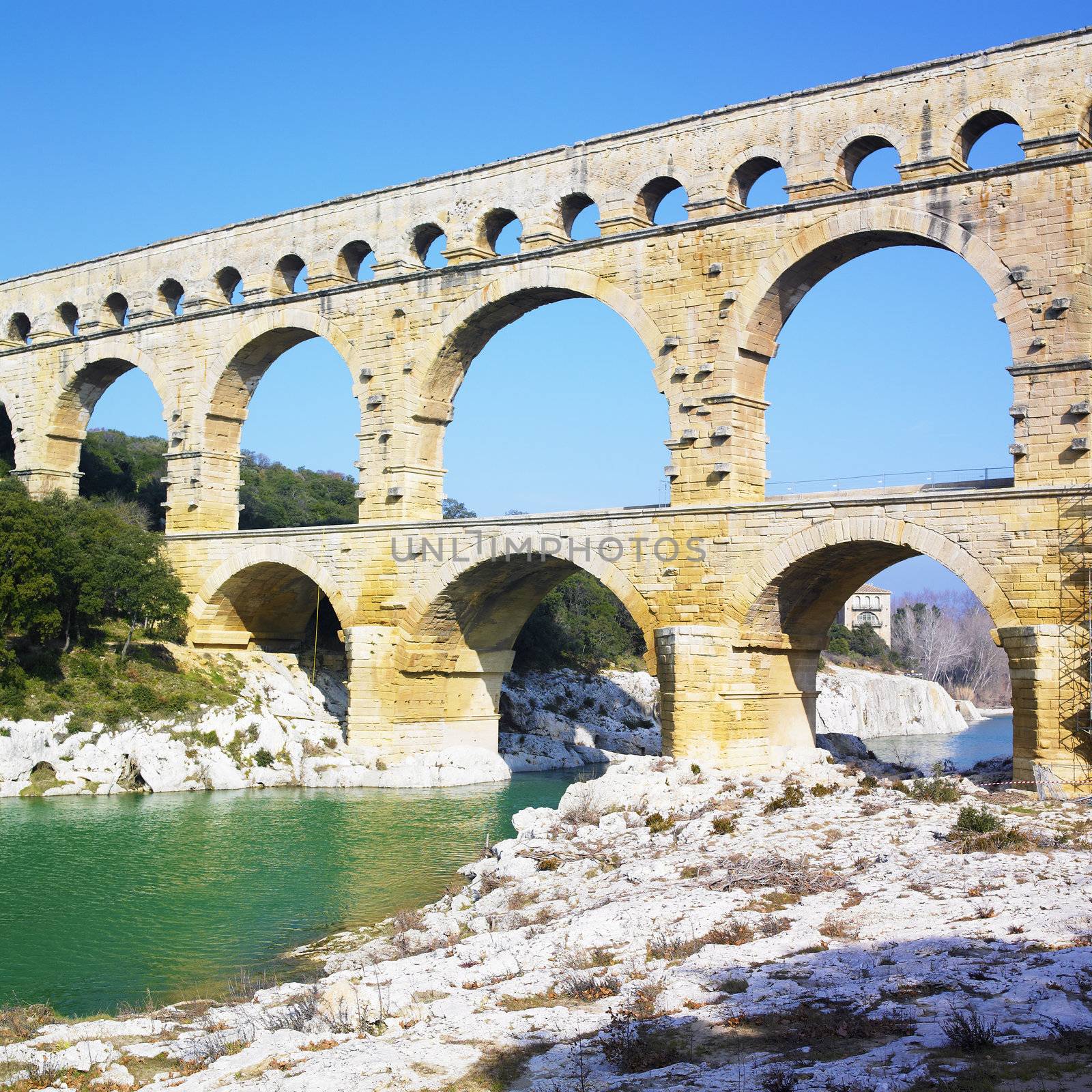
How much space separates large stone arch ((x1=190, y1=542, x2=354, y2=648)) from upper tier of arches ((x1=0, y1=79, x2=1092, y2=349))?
6077 mm

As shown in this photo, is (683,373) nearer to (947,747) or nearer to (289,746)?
(289,746)

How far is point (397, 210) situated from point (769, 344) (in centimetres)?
920

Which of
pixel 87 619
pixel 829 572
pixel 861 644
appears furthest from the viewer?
pixel 861 644

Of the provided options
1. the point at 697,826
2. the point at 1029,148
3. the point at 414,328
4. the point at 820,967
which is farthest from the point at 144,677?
the point at 820,967

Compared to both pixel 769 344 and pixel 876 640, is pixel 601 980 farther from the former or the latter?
pixel 876 640

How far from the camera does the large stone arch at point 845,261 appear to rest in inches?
835

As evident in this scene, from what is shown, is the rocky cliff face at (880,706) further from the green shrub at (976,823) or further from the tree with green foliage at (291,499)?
the green shrub at (976,823)

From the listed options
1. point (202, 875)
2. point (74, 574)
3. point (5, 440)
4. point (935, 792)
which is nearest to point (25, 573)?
point (74, 574)

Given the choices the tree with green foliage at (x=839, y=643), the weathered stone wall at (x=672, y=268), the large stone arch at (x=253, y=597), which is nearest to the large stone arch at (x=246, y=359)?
the weathered stone wall at (x=672, y=268)

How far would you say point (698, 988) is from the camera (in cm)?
947

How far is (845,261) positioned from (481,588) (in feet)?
32.1

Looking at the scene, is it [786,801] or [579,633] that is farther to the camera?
[579,633]

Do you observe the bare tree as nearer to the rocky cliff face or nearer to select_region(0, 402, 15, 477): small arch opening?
the rocky cliff face

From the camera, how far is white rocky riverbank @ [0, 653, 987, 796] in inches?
1027
